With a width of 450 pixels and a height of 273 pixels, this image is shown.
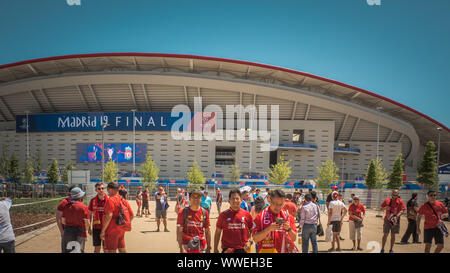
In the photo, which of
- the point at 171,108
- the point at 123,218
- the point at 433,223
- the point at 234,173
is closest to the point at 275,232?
the point at 123,218

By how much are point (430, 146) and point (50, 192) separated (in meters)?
38.4

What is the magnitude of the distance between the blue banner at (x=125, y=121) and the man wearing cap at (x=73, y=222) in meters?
33.6

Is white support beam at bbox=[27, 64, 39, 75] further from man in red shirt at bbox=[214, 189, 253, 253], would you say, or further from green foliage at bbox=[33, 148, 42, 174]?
man in red shirt at bbox=[214, 189, 253, 253]

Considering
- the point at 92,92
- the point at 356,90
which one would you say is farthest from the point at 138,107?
the point at 356,90

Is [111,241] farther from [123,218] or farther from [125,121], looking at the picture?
[125,121]

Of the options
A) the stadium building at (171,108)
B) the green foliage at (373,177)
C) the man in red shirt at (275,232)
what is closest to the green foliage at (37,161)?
the stadium building at (171,108)

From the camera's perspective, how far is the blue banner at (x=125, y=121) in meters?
38.9

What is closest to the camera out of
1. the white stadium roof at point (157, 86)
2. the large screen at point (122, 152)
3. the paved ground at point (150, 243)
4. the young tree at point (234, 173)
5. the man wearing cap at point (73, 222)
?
the man wearing cap at point (73, 222)

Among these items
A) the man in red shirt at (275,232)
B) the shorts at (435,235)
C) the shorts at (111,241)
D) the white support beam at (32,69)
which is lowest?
the shorts at (435,235)

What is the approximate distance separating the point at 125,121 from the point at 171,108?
672 cm

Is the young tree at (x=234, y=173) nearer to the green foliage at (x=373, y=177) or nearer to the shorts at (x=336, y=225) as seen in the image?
the green foliage at (x=373, y=177)

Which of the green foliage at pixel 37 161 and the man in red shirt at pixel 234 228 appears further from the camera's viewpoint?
the green foliage at pixel 37 161
